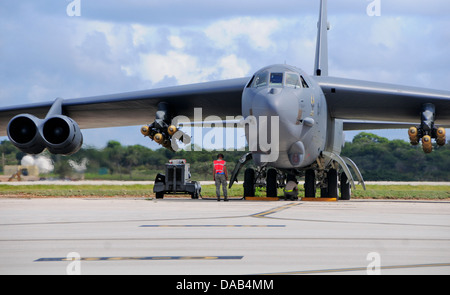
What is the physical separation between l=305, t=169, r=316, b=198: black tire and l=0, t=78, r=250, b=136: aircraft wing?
3095 millimetres

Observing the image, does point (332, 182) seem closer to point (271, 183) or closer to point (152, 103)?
point (271, 183)

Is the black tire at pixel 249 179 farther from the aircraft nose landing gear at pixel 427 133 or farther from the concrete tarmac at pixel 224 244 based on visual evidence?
the concrete tarmac at pixel 224 244

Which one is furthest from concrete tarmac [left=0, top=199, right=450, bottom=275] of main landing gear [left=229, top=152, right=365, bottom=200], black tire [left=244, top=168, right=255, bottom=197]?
black tire [left=244, top=168, right=255, bottom=197]

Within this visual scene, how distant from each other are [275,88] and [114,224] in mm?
7443

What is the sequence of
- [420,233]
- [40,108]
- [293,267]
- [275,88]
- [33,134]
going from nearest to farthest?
[293,267]
[420,233]
[275,88]
[33,134]
[40,108]

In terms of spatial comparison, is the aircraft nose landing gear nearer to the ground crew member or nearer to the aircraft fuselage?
the aircraft fuselage

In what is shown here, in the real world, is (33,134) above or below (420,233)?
above

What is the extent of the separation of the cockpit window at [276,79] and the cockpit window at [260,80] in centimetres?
15

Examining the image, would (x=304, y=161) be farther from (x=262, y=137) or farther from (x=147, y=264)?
(x=147, y=264)

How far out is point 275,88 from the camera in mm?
16062

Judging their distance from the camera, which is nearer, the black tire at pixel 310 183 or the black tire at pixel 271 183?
the black tire at pixel 310 183

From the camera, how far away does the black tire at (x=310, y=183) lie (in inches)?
736

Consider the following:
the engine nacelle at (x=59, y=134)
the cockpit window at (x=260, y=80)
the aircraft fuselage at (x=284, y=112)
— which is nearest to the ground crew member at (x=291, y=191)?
the aircraft fuselage at (x=284, y=112)

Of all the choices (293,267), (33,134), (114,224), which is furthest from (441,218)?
(33,134)
